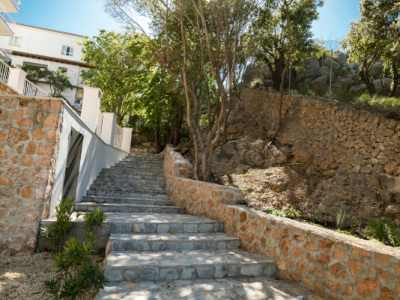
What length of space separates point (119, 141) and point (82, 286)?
33.5 ft

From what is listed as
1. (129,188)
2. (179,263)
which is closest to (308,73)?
(129,188)

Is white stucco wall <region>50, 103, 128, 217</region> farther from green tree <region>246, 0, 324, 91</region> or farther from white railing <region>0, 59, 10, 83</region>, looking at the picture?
green tree <region>246, 0, 324, 91</region>

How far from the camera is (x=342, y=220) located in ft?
21.8

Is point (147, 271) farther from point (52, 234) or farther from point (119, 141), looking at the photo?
point (119, 141)

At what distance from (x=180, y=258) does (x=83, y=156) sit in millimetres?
3932

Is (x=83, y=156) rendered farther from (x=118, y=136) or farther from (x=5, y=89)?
(x=118, y=136)

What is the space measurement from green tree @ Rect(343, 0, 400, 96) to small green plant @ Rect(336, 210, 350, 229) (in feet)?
28.6

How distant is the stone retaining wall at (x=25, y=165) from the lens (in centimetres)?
404

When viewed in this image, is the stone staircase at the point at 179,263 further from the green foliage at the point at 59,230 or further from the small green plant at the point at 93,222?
the green foliage at the point at 59,230

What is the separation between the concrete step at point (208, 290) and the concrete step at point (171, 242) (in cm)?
82

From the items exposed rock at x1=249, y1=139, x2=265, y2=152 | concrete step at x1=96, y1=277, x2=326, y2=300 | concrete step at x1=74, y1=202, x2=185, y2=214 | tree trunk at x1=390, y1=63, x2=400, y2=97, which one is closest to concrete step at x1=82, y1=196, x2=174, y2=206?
concrete step at x1=74, y1=202, x2=185, y2=214

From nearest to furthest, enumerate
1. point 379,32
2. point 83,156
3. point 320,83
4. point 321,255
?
point 321,255 < point 83,156 < point 379,32 < point 320,83

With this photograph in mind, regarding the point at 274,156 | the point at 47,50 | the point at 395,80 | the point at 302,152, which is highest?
the point at 47,50

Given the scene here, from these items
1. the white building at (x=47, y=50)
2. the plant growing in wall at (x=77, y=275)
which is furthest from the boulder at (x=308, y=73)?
the white building at (x=47, y=50)
